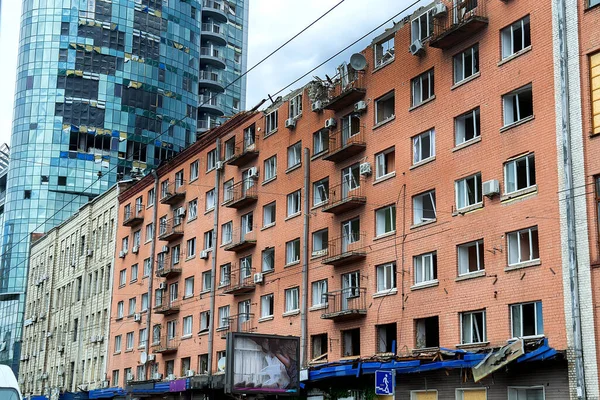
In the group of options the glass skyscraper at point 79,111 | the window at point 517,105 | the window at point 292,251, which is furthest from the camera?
the glass skyscraper at point 79,111

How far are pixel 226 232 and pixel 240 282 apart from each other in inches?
153

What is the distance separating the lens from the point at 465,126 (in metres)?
32.6

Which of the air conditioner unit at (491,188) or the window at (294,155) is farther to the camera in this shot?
the window at (294,155)

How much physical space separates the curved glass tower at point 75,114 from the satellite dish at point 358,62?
6936 cm

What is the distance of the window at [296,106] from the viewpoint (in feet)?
143

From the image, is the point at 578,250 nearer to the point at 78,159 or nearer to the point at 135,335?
the point at 135,335

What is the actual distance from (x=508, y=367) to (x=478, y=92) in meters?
10.0

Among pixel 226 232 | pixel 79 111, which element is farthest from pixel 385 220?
pixel 79 111

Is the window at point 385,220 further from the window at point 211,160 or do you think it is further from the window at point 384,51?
the window at point 211,160

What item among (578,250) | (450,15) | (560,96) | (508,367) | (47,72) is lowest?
(508,367)

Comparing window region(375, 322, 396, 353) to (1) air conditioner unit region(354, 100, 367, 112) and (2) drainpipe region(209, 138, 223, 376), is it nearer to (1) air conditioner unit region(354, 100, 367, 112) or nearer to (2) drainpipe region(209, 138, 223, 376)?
(1) air conditioner unit region(354, 100, 367, 112)

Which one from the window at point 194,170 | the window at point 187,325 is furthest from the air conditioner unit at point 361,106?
the window at point 187,325

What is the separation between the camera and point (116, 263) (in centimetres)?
6419

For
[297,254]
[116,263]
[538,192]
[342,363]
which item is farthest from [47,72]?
[538,192]
